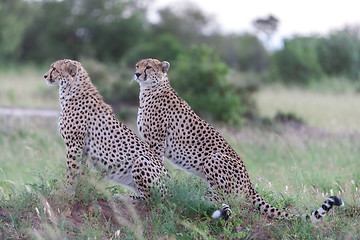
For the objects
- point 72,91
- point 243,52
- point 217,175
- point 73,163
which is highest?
point 72,91

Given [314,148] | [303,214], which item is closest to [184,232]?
[303,214]

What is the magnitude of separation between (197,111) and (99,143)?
7780mm

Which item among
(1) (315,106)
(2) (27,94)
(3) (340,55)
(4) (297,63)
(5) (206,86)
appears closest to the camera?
(5) (206,86)

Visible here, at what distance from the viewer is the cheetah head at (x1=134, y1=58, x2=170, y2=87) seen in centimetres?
475

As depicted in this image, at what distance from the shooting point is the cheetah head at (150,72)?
475cm

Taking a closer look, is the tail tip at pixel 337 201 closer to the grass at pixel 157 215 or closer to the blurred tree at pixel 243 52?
the grass at pixel 157 215

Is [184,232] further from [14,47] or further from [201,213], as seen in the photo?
[14,47]

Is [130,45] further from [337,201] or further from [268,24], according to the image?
[337,201]

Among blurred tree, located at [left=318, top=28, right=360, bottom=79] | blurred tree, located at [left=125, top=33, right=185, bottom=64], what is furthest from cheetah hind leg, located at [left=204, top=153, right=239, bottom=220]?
blurred tree, located at [left=318, top=28, right=360, bottom=79]

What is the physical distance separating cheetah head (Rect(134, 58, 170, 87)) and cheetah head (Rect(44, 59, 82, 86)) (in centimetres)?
62

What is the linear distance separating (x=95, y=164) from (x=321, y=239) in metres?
1.99

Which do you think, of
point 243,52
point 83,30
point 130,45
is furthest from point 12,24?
point 243,52

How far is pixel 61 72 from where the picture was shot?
4406 mm

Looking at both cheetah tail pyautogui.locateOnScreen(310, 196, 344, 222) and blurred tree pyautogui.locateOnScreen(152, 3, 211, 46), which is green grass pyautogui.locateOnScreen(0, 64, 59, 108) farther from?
blurred tree pyautogui.locateOnScreen(152, 3, 211, 46)
